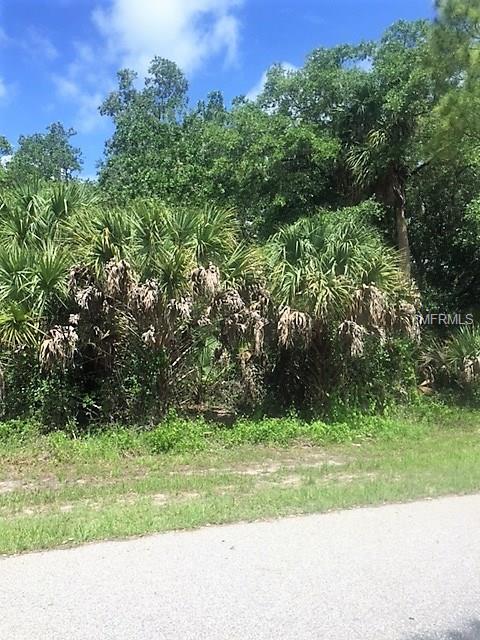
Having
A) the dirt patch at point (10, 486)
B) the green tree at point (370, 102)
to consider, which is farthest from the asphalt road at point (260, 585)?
the green tree at point (370, 102)

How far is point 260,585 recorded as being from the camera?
453cm

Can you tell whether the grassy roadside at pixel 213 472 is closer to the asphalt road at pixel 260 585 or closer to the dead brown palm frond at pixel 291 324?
the asphalt road at pixel 260 585

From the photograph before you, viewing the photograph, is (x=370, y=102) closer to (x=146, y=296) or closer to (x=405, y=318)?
(x=405, y=318)

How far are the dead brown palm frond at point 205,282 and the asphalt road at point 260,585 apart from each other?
5.20 metres

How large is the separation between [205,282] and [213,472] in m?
3.18

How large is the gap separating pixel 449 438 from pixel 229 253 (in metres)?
5.08

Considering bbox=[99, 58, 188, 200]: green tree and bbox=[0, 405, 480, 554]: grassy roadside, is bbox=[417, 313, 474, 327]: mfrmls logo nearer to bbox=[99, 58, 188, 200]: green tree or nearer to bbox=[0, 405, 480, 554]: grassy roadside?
bbox=[0, 405, 480, 554]: grassy roadside

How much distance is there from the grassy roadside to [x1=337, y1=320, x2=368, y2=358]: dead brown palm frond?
4.91ft

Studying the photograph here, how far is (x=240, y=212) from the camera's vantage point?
1755 centimetres

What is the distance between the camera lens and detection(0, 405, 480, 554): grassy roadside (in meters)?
6.34

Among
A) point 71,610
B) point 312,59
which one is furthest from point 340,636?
point 312,59

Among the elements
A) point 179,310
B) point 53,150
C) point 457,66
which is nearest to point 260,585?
point 179,310

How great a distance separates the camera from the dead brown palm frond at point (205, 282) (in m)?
10.6

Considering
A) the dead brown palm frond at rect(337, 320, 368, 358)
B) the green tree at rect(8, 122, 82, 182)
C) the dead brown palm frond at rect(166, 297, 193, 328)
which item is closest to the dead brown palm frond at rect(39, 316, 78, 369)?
the dead brown palm frond at rect(166, 297, 193, 328)
